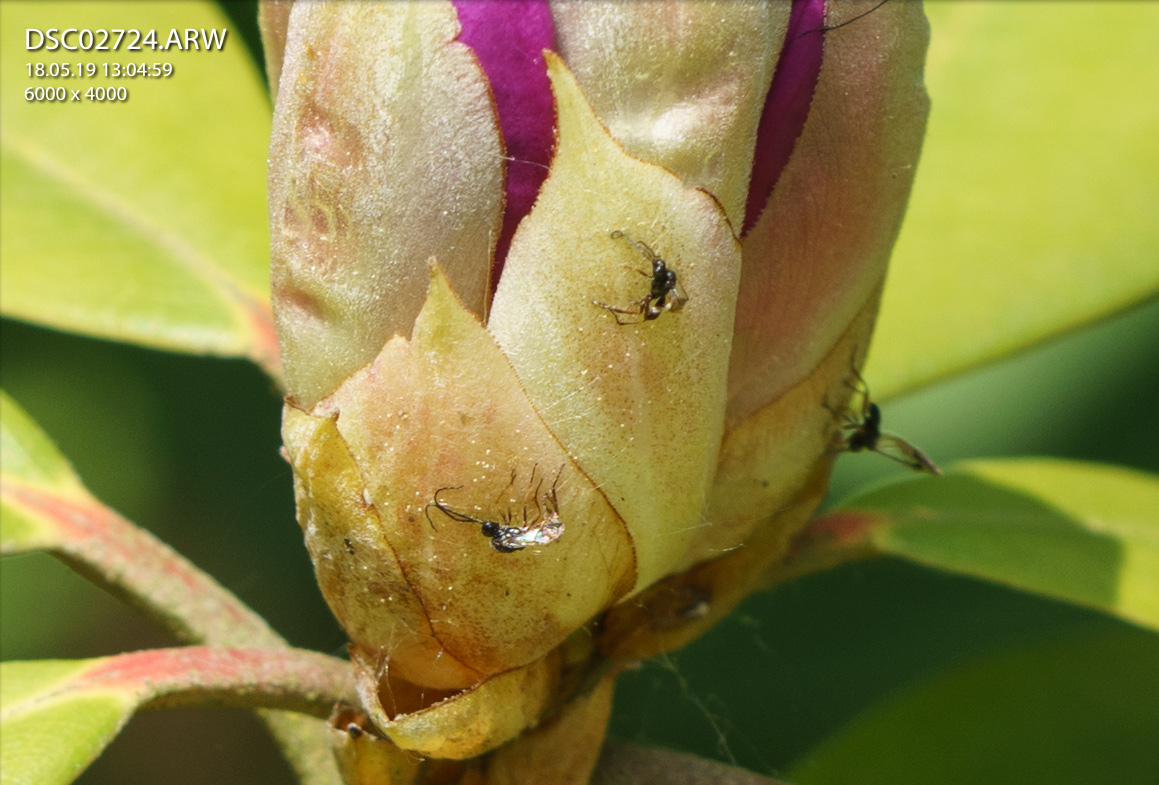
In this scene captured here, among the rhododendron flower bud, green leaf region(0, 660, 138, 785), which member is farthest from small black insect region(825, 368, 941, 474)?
green leaf region(0, 660, 138, 785)

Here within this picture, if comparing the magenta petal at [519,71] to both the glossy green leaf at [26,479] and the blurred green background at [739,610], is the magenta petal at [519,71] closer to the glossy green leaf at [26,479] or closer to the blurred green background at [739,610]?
the glossy green leaf at [26,479]

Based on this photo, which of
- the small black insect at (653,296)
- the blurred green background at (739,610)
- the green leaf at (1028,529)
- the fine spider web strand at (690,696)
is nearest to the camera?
the small black insect at (653,296)

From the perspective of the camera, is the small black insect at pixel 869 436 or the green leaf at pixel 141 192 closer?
the small black insect at pixel 869 436

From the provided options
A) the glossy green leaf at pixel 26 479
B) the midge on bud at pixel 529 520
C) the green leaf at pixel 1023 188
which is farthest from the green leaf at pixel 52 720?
the green leaf at pixel 1023 188

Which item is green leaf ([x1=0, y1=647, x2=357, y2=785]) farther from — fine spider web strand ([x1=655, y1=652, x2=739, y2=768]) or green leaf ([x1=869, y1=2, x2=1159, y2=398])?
green leaf ([x1=869, y1=2, x2=1159, y2=398])


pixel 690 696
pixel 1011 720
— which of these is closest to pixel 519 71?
pixel 690 696

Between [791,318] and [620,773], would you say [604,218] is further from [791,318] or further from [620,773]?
[620,773]
